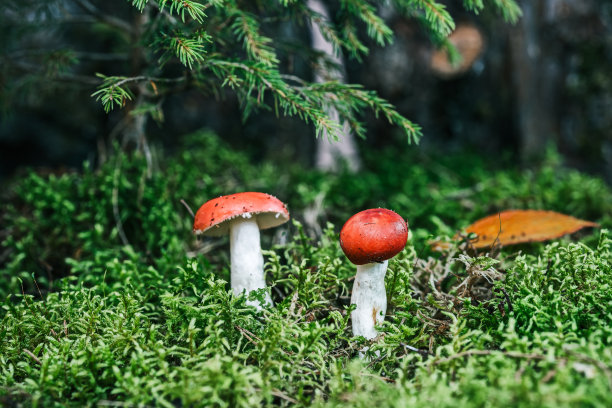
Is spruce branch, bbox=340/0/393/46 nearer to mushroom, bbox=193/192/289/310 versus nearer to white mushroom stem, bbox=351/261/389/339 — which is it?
mushroom, bbox=193/192/289/310

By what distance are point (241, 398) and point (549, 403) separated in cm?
73

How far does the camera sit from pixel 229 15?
167 cm

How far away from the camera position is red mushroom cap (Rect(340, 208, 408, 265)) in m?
1.32

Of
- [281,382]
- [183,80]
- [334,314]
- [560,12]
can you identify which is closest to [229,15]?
[183,80]

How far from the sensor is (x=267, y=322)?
141 centimetres

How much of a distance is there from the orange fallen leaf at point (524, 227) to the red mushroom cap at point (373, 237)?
2.09 ft

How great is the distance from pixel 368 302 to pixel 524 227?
0.93 meters

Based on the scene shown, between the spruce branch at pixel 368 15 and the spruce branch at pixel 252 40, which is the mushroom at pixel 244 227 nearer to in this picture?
the spruce branch at pixel 252 40

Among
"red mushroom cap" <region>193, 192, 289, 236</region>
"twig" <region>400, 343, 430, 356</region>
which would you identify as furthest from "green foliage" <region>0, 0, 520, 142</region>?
"twig" <region>400, 343, 430, 356</region>

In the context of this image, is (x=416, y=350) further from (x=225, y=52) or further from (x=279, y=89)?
(x=225, y=52)

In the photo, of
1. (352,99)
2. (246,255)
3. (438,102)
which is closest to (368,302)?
(246,255)

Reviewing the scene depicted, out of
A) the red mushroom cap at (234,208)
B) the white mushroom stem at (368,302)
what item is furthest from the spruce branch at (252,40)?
the white mushroom stem at (368,302)

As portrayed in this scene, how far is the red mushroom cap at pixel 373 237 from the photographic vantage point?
1316 millimetres

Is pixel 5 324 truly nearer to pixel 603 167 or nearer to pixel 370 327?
pixel 370 327
